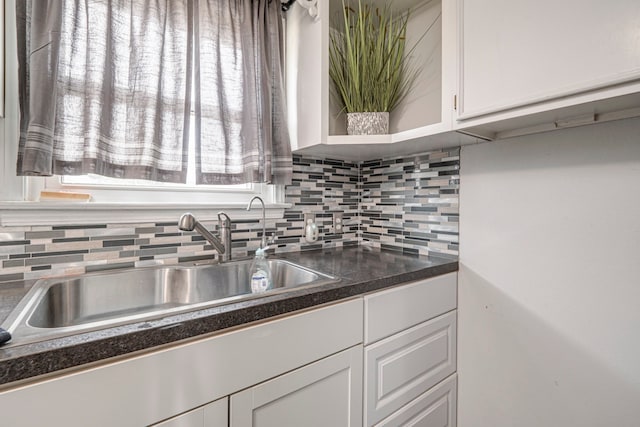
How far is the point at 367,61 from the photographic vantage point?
1.28 meters

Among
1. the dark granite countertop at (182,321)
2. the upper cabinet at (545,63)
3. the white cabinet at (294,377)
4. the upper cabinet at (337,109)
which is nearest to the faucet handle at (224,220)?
the dark granite countertop at (182,321)

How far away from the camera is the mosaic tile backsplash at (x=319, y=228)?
96 cm

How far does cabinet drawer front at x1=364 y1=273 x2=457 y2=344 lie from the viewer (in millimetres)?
967

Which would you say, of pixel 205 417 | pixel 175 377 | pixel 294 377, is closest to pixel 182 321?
pixel 175 377

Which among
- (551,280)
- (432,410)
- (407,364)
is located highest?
(551,280)

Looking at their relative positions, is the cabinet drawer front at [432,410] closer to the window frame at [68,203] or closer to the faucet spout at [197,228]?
the faucet spout at [197,228]

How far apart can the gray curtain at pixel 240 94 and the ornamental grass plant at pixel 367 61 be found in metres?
0.28

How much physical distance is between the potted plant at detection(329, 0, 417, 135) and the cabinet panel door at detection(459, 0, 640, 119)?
13.7 inches

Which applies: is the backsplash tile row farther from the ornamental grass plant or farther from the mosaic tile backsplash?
the ornamental grass plant

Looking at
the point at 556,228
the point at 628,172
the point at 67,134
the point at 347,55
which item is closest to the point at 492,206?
the point at 556,228

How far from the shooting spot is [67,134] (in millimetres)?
946

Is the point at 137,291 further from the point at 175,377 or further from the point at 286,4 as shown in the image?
the point at 286,4

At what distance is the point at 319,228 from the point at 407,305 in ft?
2.19

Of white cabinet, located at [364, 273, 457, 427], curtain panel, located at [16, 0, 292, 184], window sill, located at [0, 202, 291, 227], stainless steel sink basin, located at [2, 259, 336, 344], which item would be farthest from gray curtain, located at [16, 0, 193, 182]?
white cabinet, located at [364, 273, 457, 427]
